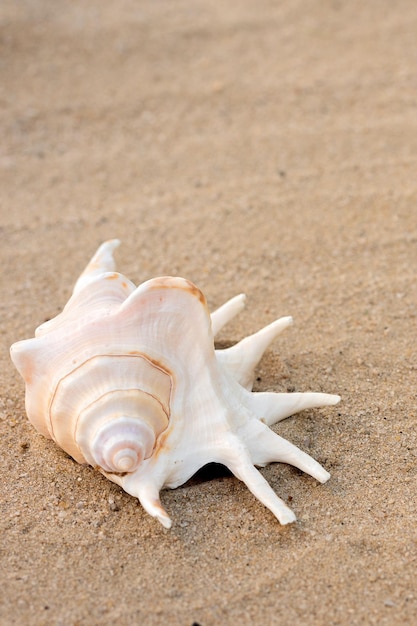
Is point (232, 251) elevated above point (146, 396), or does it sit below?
below

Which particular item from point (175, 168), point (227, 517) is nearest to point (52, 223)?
point (175, 168)

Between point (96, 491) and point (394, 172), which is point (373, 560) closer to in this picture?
point (96, 491)

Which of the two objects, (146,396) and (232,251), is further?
(232,251)

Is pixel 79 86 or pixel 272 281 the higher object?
pixel 79 86
